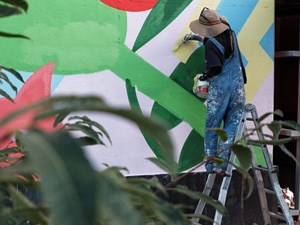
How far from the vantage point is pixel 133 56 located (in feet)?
12.4

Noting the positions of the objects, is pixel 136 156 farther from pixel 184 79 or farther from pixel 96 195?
pixel 96 195

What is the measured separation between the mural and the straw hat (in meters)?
0.17

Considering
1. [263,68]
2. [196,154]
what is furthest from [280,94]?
[196,154]

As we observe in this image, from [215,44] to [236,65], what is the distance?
0.22 m

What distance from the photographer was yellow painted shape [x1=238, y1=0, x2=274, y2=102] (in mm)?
4180

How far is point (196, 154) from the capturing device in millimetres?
4023

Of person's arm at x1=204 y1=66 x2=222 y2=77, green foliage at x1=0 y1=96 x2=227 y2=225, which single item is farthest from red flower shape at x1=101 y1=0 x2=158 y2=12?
green foliage at x1=0 y1=96 x2=227 y2=225

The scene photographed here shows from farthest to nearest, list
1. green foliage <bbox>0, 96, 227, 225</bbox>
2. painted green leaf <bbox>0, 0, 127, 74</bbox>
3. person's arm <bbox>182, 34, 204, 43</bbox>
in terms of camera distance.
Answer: person's arm <bbox>182, 34, 204, 43</bbox> < painted green leaf <bbox>0, 0, 127, 74</bbox> < green foliage <bbox>0, 96, 227, 225</bbox>

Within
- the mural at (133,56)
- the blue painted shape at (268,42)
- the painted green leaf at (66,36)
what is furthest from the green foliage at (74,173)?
the blue painted shape at (268,42)

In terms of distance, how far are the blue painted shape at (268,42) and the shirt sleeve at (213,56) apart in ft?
2.17

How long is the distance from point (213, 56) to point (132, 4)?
0.66m

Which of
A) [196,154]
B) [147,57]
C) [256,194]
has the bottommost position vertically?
[256,194]

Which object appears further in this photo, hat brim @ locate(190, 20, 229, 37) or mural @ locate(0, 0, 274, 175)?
hat brim @ locate(190, 20, 229, 37)

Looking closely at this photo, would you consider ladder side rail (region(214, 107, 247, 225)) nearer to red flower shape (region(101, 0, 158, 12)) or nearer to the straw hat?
the straw hat
